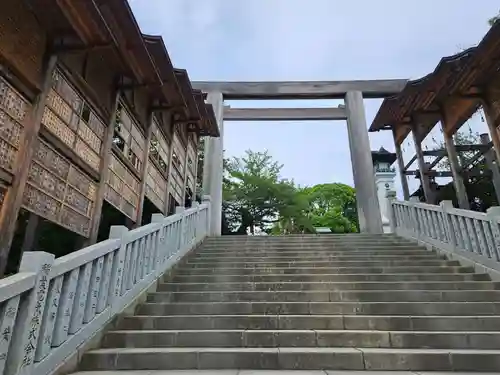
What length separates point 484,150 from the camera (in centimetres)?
713

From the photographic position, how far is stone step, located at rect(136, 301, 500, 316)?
3818 mm

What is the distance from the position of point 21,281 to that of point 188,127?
729 cm

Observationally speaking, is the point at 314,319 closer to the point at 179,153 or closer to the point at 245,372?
the point at 245,372

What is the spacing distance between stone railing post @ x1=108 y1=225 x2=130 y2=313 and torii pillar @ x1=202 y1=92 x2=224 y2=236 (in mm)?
5762

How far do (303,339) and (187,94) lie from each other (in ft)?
17.5

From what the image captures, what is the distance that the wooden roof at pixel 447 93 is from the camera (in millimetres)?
5293

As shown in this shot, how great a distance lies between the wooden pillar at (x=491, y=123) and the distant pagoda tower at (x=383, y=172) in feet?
14.8

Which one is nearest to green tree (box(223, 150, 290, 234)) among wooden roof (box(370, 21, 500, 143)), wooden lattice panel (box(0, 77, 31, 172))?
wooden roof (box(370, 21, 500, 143))

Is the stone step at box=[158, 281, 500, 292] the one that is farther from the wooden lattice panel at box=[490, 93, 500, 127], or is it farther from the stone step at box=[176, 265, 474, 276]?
the wooden lattice panel at box=[490, 93, 500, 127]

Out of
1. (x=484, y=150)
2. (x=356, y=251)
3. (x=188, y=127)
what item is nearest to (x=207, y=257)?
(x=356, y=251)

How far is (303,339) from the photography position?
321 centimetres

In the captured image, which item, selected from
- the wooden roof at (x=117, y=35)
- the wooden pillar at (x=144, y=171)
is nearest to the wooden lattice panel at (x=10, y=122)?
the wooden roof at (x=117, y=35)

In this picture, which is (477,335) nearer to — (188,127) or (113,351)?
(113,351)

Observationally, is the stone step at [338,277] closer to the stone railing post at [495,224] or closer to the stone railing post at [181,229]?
the stone railing post at [495,224]
